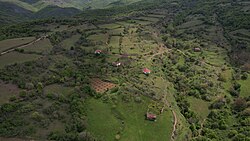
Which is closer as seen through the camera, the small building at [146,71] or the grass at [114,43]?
the small building at [146,71]

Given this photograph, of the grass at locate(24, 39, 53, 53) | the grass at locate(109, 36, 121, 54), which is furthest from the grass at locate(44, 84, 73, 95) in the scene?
the grass at locate(109, 36, 121, 54)

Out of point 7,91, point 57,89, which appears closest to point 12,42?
point 7,91

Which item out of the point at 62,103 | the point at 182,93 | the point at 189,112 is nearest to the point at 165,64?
the point at 182,93

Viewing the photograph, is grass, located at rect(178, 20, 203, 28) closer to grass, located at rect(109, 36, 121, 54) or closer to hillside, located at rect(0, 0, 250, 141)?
hillside, located at rect(0, 0, 250, 141)

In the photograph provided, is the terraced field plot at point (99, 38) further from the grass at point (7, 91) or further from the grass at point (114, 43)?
the grass at point (7, 91)

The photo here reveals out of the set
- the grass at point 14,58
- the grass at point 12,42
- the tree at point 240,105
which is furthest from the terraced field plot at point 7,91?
the tree at point 240,105

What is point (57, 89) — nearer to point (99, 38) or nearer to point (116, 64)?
point (116, 64)

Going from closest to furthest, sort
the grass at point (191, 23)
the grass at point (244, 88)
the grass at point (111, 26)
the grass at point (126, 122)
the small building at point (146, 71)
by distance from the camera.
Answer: the grass at point (126, 122)
the grass at point (244, 88)
the small building at point (146, 71)
the grass at point (111, 26)
the grass at point (191, 23)
